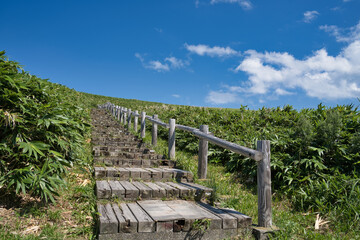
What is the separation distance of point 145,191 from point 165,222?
116cm

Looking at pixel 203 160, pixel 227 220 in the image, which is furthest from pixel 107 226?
pixel 203 160

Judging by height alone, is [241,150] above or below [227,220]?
above

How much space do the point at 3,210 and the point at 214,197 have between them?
10.9 feet

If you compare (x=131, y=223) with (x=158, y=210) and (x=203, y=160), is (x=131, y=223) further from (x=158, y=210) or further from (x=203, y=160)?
(x=203, y=160)

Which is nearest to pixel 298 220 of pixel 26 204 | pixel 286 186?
pixel 286 186

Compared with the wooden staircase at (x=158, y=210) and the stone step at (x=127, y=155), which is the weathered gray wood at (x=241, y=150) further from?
the stone step at (x=127, y=155)

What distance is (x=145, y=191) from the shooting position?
4.66m

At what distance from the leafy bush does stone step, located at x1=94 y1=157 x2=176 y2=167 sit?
6.44 feet

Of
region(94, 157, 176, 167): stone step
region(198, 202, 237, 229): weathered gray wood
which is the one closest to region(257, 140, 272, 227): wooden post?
region(198, 202, 237, 229): weathered gray wood

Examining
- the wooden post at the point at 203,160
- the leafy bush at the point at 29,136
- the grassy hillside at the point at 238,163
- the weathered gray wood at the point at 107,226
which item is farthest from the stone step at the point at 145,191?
the wooden post at the point at 203,160

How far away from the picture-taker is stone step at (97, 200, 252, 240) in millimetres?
3486

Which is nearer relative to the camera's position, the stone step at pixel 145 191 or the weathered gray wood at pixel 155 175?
the stone step at pixel 145 191

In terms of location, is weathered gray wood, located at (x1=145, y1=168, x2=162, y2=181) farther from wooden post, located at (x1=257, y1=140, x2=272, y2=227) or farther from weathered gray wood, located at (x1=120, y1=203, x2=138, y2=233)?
wooden post, located at (x1=257, y1=140, x2=272, y2=227)

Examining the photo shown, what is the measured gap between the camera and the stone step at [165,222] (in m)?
3.49
